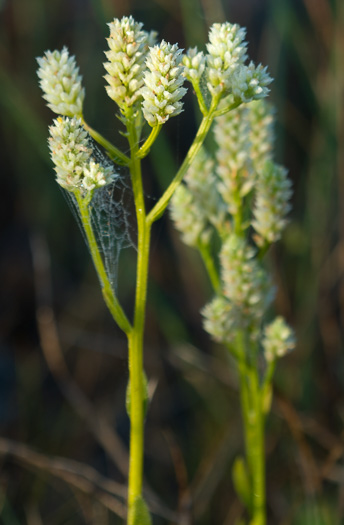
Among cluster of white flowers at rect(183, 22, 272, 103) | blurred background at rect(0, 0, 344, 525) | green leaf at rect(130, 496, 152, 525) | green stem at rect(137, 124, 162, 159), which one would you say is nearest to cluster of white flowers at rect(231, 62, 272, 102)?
cluster of white flowers at rect(183, 22, 272, 103)

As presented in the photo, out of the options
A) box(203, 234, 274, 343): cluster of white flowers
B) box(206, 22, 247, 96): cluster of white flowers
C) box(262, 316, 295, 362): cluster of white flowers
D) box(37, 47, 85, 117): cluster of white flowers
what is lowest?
box(262, 316, 295, 362): cluster of white flowers

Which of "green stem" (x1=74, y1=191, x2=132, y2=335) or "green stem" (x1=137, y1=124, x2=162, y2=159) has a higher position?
"green stem" (x1=137, y1=124, x2=162, y2=159)

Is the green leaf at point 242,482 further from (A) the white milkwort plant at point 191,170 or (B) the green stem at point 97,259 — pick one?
(B) the green stem at point 97,259

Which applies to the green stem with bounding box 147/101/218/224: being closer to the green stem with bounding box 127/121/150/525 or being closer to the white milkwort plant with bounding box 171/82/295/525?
the green stem with bounding box 127/121/150/525

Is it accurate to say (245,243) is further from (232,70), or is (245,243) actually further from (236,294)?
(232,70)

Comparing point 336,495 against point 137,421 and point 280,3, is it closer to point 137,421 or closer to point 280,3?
point 137,421

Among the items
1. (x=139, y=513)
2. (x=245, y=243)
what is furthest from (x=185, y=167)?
(x=139, y=513)
